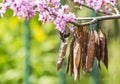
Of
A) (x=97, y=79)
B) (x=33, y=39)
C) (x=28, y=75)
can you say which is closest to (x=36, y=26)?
(x=33, y=39)

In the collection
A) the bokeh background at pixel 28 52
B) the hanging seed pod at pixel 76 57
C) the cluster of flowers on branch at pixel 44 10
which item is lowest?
the bokeh background at pixel 28 52

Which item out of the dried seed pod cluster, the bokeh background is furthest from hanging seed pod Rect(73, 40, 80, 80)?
the bokeh background

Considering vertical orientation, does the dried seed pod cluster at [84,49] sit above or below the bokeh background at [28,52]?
above

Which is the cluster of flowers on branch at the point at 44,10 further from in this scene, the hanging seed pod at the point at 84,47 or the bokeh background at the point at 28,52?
the bokeh background at the point at 28,52

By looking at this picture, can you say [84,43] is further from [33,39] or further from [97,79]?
[33,39]

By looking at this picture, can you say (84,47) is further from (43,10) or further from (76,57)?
(43,10)

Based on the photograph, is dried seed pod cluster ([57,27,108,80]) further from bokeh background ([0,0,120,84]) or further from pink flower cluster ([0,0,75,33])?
bokeh background ([0,0,120,84])

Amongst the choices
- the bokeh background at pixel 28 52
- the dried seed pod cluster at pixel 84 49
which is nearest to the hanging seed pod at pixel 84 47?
the dried seed pod cluster at pixel 84 49
